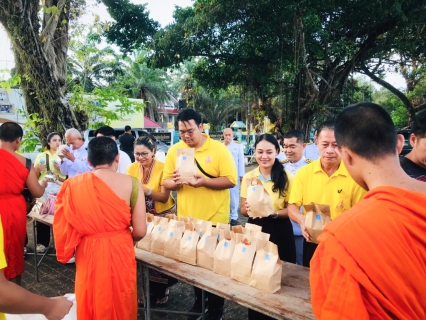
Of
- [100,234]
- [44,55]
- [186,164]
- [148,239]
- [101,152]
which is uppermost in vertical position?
[44,55]

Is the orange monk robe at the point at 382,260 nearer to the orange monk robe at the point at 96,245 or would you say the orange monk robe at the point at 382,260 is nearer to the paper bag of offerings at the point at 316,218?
the paper bag of offerings at the point at 316,218

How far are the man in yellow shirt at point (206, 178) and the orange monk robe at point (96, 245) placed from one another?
30.5 inches

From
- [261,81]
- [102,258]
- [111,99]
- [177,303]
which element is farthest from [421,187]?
[261,81]

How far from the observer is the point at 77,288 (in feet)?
7.29

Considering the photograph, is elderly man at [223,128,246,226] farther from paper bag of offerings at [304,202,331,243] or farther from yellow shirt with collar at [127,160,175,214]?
paper bag of offerings at [304,202,331,243]

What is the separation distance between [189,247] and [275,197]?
0.88 metres

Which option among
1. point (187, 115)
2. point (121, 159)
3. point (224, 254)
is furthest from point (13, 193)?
point (224, 254)

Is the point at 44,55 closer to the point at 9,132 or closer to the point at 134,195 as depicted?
the point at 9,132

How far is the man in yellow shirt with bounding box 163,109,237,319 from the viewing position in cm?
288

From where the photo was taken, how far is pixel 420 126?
2.00 meters

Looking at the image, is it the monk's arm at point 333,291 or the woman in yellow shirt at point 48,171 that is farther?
the woman in yellow shirt at point 48,171

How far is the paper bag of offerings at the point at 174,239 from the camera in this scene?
2445 millimetres

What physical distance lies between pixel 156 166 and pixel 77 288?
1.42m

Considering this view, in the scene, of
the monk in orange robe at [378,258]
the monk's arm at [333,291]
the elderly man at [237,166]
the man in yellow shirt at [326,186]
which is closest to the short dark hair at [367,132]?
the monk in orange robe at [378,258]
